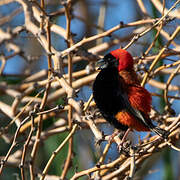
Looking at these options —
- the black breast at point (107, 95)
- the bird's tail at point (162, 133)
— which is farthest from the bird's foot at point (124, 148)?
the black breast at point (107, 95)

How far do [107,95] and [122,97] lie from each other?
11 cm

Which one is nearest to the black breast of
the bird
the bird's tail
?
the bird

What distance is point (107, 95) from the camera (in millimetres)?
2941

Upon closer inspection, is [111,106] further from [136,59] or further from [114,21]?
[114,21]

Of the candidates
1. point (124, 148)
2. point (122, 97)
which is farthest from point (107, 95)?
point (124, 148)

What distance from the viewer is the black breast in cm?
293

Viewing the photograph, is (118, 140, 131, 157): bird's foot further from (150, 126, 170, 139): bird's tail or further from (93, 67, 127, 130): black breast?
(93, 67, 127, 130): black breast

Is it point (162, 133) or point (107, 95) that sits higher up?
point (107, 95)

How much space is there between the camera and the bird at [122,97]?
114 inches

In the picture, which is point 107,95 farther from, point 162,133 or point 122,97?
point 162,133

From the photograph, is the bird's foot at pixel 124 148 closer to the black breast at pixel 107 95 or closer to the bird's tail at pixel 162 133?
the bird's tail at pixel 162 133

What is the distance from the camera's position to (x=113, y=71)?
3.08 meters

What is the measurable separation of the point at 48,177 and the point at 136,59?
44.7 inches

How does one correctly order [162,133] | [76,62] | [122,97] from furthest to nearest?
[76,62], [122,97], [162,133]
